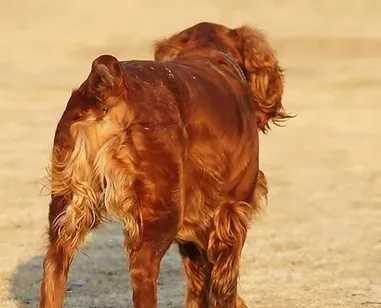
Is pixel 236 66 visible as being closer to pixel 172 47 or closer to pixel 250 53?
pixel 250 53

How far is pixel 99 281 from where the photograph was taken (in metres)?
6.36

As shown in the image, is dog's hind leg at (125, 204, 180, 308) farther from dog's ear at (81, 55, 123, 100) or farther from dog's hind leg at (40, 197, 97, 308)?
dog's ear at (81, 55, 123, 100)

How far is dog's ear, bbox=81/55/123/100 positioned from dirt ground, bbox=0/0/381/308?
234 cm

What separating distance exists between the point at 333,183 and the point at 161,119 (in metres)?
6.21

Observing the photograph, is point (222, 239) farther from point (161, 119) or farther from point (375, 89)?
point (375, 89)

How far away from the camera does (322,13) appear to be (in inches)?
1177

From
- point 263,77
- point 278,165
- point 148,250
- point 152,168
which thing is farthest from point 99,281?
point 278,165

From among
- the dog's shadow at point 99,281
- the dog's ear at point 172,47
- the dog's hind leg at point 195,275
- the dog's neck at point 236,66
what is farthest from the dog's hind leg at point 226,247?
the dog's ear at point 172,47

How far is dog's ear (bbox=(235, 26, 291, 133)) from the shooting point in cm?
543

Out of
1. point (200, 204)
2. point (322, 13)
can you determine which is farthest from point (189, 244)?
point (322, 13)

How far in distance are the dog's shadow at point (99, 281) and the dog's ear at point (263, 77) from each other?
128 centimetres

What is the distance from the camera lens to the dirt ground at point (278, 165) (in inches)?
249

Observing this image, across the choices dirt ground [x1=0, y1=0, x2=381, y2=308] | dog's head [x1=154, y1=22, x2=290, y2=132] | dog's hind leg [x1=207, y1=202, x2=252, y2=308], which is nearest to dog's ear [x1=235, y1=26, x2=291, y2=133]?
dog's head [x1=154, y1=22, x2=290, y2=132]

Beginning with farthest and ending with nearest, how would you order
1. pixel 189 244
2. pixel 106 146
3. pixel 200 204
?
pixel 189 244 < pixel 200 204 < pixel 106 146
